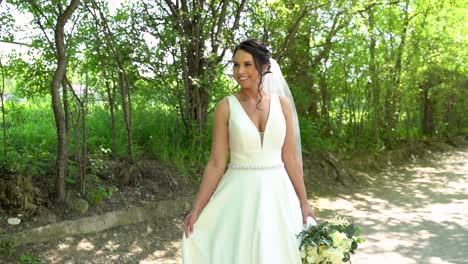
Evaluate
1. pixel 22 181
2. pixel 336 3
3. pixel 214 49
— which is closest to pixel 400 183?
pixel 336 3

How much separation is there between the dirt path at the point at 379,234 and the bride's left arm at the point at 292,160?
2205 mm

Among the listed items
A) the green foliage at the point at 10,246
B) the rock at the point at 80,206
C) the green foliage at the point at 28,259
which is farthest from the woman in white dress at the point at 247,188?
the rock at the point at 80,206

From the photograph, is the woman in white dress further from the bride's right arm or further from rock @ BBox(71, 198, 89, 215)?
rock @ BBox(71, 198, 89, 215)

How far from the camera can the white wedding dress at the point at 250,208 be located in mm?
2912

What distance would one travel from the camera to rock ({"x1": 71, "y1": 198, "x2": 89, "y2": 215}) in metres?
5.45

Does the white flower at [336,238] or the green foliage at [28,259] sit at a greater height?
the white flower at [336,238]

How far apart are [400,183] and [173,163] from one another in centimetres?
510

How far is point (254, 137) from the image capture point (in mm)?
2939

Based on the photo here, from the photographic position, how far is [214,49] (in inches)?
296

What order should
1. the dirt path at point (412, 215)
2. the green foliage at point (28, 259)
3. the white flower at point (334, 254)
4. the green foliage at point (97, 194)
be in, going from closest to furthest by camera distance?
the white flower at point (334, 254) < the green foliage at point (28, 259) < the dirt path at point (412, 215) < the green foliage at point (97, 194)

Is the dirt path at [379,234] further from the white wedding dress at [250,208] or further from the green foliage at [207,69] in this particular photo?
the white wedding dress at [250,208]

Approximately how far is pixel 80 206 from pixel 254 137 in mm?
3179

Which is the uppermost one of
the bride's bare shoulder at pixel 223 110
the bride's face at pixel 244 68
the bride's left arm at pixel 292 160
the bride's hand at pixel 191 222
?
the bride's face at pixel 244 68

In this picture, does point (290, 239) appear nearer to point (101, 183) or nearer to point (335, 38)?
point (101, 183)
